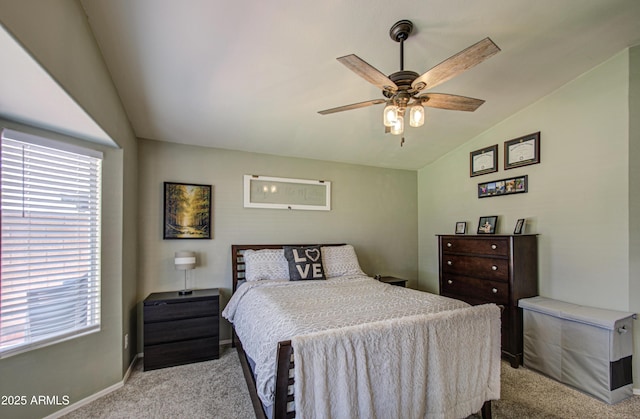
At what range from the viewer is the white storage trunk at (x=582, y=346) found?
2.22 metres

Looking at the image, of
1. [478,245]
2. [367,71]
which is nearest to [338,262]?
[478,245]

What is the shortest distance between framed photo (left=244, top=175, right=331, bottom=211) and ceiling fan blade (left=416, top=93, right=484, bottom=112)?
226 cm

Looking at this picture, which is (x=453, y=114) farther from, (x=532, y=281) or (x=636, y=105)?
(x=532, y=281)

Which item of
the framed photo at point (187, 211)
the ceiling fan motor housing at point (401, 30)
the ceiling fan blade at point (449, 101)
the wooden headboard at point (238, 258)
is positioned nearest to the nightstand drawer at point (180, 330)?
the wooden headboard at point (238, 258)

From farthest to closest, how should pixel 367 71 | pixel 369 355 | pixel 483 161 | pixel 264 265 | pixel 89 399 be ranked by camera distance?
pixel 483 161 < pixel 264 265 < pixel 89 399 < pixel 367 71 < pixel 369 355

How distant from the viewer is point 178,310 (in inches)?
111

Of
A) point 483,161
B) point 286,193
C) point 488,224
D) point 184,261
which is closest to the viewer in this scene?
point 184,261

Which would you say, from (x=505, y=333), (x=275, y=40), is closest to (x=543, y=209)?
(x=505, y=333)

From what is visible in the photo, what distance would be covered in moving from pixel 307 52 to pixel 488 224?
291 cm

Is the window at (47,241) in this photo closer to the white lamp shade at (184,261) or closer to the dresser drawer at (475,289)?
the white lamp shade at (184,261)

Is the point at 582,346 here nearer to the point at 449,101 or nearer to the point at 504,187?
the point at 504,187

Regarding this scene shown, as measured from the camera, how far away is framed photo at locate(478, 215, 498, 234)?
341 cm

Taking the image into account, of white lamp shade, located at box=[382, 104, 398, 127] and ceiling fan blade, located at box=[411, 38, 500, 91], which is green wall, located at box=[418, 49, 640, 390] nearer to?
ceiling fan blade, located at box=[411, 38, 500, 91]

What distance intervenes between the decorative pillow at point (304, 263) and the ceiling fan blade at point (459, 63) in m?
2.15
